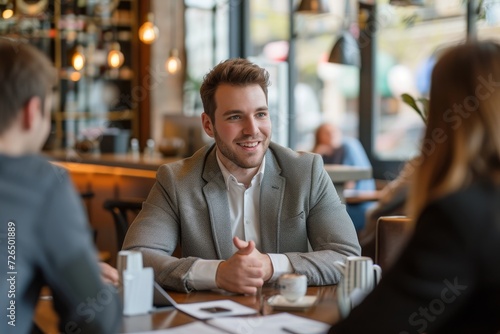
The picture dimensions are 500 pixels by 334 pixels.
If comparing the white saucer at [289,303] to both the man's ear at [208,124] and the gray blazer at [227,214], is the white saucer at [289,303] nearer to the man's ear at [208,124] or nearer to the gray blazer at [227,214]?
the gray blazer at [227,214]

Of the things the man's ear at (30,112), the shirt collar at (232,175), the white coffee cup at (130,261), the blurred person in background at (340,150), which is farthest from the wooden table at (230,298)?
the blurred person in background at (340,150)

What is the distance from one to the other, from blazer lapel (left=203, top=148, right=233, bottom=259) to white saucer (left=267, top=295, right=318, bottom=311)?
20.9 inches

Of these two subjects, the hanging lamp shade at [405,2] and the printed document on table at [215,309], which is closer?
the printed document on table at [215,309]

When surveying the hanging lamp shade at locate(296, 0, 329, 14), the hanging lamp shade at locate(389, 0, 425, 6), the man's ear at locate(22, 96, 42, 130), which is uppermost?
the hanging lamp shade at locate(296, 0, 329, 14)

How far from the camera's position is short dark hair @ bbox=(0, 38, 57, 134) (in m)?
1.49

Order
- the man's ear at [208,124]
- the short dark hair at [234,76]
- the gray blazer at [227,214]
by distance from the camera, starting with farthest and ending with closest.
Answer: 1. the man's ear at [208,124]
2. the short dark hair at [234,76]
3. the gray blazer at [227,214]

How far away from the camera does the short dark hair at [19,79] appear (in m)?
1.49

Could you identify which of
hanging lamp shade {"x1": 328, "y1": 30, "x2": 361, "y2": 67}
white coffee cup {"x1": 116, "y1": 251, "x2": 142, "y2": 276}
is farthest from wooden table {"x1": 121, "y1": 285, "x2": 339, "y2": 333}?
hanging lamp shade {"x1": 328, "y1": 30, "x2": 361, "y2": 67}

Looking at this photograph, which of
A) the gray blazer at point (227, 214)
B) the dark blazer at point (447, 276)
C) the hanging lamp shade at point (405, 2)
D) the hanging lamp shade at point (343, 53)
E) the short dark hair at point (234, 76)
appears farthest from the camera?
the hanging lamp shade at point (343, 53)

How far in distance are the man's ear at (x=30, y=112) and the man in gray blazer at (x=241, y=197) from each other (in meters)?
1.13

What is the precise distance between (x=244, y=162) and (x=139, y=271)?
78 centimetres

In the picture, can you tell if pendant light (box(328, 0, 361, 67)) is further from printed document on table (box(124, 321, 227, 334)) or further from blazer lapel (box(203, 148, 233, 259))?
printed document on table (box(124, 321, 227, 334))

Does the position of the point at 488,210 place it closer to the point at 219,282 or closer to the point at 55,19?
the point at 219,282

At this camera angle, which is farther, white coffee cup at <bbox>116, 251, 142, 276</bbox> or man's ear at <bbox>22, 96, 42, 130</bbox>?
white coffee cup at <bbox>116, 251, 142, 276</bbox>
